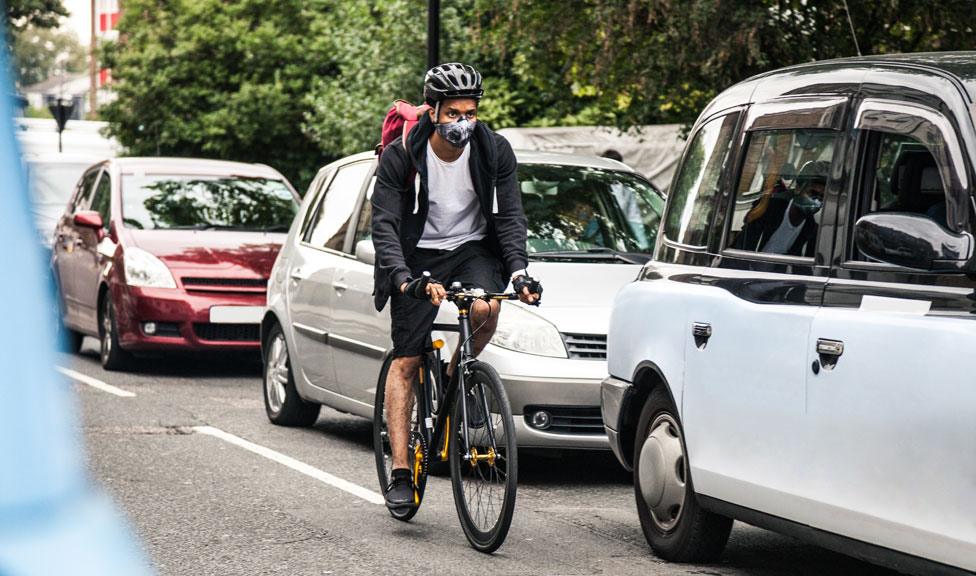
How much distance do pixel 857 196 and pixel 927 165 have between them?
30 cm

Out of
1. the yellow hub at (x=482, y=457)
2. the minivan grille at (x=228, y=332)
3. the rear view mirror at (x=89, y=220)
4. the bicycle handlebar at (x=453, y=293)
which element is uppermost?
the bicycle handlebar at (x=453, y=293)

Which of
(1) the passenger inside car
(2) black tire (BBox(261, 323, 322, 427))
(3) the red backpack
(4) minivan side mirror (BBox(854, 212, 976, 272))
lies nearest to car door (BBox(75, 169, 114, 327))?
(2) black tire (BBox(261, 323, 322, 427))

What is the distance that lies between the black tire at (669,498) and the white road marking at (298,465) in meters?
1.40

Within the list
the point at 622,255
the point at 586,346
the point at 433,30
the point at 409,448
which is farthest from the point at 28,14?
the point at 409,448

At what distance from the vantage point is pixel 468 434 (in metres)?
6.21

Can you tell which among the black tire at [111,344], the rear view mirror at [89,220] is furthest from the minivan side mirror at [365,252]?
the rear view mirror at [89,220]

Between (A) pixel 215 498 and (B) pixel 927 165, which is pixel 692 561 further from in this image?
(A) pixel 215 498

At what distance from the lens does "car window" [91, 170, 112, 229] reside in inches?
563

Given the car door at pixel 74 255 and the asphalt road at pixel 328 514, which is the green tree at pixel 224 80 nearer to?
the car door at pixel 74 255

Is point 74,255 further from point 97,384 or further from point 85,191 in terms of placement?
point 97,384

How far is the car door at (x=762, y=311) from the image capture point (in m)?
5.05

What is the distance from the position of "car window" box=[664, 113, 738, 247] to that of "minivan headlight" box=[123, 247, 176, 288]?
7.78 m

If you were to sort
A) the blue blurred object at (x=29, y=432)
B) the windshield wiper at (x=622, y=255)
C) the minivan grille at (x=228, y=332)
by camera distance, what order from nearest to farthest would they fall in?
the blue blurred object at (x=29, y=432) → the windshield wiper at (x=622, y=255) → the minivan grille at (x=228, y=332)

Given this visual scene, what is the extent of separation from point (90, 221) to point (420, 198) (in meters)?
8.16
